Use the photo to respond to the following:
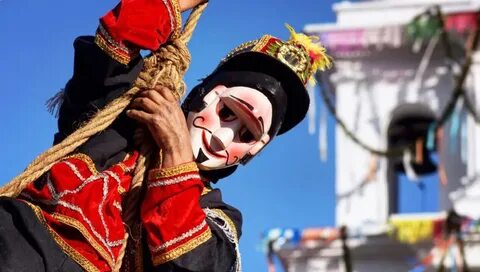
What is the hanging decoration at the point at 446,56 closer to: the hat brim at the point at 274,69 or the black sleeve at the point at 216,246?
the hat brim at the point at 274,69

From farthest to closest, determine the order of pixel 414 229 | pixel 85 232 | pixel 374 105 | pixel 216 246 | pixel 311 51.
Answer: pixel 374 105, pixel 414 229, pixel 311 51, pixel 216 246, pixel 85 232

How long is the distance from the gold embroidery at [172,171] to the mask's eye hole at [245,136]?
0.23 meters

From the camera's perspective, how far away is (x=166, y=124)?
4656mm

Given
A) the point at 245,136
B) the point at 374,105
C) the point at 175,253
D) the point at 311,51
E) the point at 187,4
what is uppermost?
the point at 374,105

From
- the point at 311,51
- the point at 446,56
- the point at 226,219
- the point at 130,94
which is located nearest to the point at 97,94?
the point at 130,94

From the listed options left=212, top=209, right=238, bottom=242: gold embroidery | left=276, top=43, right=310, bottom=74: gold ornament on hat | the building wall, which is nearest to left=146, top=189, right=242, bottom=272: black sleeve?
left=212, top=209, right=238, bottom=242: gold embroidery

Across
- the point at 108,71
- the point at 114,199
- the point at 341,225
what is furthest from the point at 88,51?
the point at 341,225

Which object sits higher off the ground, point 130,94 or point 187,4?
point 187,4

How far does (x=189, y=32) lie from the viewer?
16.0ft

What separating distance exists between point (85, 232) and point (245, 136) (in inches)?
20.8

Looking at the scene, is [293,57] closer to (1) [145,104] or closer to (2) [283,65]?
(2) [283,65]

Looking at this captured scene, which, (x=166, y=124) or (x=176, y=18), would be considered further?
(x=176, y=18)

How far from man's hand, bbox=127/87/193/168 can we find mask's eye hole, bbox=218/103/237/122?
5.2 inches

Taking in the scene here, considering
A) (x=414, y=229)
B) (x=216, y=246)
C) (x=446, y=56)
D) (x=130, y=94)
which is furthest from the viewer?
(x=446, y=56)
